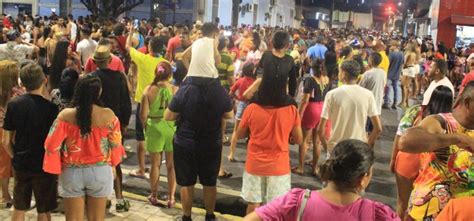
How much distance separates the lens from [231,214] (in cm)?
586

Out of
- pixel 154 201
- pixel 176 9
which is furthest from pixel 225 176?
pixel 176 9

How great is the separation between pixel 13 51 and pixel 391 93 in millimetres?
8883

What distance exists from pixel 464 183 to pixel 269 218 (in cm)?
130

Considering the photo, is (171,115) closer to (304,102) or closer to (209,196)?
(209,196)

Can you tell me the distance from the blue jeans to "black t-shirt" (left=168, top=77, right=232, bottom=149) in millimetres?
8704

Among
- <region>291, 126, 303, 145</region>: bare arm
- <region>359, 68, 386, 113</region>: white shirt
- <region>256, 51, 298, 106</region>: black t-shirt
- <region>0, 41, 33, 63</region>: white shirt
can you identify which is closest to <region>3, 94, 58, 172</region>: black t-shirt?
<region>256, 51, 298, 106</region>: black t-shirt

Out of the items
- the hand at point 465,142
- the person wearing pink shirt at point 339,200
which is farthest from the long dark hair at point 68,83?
the hand at point 465,142

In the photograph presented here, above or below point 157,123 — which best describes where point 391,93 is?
below

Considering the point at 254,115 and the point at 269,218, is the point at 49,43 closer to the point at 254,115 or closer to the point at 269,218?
the point at 254,115

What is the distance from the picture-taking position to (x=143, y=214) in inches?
217

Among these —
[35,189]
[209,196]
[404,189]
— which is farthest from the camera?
[209,196]

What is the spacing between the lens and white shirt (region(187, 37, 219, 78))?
A: 5.00m

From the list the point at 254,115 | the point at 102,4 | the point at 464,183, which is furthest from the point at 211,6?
the point at 464,183

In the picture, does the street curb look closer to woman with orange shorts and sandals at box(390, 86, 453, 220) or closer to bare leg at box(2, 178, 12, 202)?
bare leg at box(2, 178, 12, 202)
